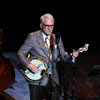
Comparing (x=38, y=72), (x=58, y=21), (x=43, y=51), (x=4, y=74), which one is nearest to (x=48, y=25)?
(x=43, y=51)

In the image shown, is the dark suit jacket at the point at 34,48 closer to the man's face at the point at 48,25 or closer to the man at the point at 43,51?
the man at the point at 43,51

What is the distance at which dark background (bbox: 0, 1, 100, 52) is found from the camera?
870 cm

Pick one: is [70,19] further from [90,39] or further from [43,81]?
[43,81]

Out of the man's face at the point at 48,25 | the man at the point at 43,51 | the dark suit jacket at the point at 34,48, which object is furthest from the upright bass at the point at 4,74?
the man's face at the point at 48,25

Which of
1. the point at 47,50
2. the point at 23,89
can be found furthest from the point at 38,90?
the point at 23,89

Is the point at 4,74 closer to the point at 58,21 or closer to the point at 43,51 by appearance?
the point at 43,51

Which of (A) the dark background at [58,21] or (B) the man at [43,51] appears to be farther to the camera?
(A) the dark background at [58,21]

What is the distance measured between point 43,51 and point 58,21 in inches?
275

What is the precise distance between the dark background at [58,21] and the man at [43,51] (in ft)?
20.1

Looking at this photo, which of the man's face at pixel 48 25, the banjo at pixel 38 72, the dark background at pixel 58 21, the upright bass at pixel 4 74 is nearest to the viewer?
the man's face at pixel 48 25

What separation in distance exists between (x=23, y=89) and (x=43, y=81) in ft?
7.01

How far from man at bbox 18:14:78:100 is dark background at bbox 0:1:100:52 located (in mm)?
6139

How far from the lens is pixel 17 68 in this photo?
637 centimetres

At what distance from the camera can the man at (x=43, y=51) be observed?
2.70 metres
